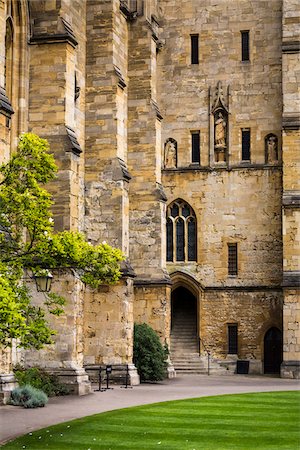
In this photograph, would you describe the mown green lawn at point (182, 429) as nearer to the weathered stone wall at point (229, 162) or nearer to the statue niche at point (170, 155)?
the weathered stone wall at point (229, 162)

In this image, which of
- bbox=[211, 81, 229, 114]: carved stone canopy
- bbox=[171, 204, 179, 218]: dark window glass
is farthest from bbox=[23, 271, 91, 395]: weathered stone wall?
bbox=[211, 81, 229, 114]: carved stone canopy

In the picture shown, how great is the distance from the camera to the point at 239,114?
39406 mm

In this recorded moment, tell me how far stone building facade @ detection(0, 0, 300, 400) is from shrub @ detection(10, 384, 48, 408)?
829 centimetres

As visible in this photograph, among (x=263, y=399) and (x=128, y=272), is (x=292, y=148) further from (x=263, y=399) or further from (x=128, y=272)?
(x=263, y=399)

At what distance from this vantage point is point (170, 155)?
39719mm

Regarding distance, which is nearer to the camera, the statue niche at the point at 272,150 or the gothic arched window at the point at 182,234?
the statue niche at the point at 272,150

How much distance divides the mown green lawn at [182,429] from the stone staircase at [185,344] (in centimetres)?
1599

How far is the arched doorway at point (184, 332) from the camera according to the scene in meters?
38.1

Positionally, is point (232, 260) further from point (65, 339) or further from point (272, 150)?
point (65, 339)

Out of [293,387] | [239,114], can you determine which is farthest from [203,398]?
[239,114]

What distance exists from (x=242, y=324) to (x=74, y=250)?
76.9ft

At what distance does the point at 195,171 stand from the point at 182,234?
2.72 m

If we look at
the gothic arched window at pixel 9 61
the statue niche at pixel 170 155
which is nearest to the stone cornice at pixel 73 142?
the gothic arched window at pixel 9 61

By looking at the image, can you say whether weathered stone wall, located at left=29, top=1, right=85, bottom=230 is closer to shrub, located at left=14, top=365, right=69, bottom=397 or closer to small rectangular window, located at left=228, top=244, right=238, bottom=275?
shrub, located at left=14, top=365, right=69, bottom=397
